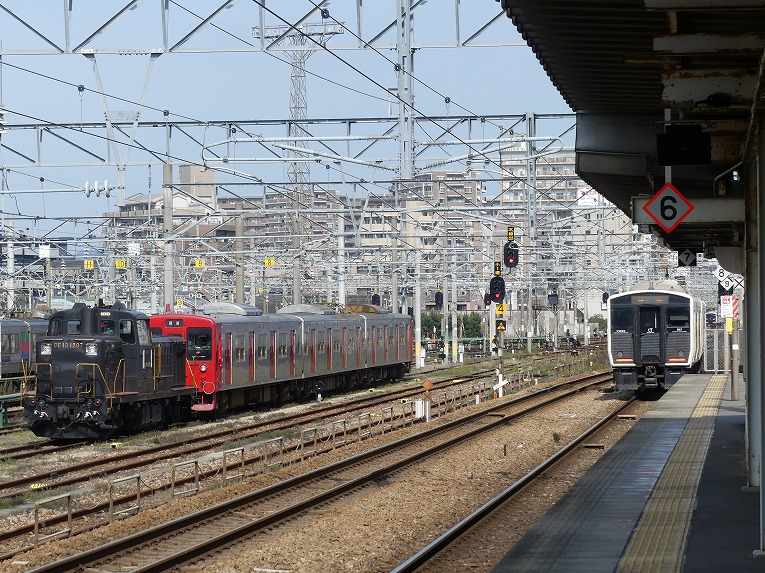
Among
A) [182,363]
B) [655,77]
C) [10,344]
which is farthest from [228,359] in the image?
[655,77]

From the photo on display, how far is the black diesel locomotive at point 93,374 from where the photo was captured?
72.2 ft

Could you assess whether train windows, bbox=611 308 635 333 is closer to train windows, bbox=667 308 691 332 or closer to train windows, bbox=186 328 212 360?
train windows, bbox=667 308 691 332

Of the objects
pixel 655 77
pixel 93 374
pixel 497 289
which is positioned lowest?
pixel 93 374

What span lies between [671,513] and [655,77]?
4847 millimetres

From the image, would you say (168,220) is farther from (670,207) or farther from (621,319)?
(670,207)

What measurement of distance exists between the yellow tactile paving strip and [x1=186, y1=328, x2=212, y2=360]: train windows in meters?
11.3

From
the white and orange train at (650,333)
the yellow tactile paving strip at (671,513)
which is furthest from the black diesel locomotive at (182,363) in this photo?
the yellow tactile paving strip at (671,513)

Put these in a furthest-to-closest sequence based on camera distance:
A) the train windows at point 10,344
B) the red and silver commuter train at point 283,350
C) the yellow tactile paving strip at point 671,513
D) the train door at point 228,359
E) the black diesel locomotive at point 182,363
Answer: the train windows at point 10,344 → the train door at point 228,359 → the red and silver commuter train at point 283,350 → the black diesel locomotive at point 182,363 → the yellow tactile paving strip at point 671,513

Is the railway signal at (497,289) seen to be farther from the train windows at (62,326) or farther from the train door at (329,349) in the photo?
the train windows at (62,326)

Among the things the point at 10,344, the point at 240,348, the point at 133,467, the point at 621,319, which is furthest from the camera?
the point at 10,344

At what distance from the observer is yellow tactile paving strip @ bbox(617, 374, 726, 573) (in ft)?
33.6

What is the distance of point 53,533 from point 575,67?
7617mm

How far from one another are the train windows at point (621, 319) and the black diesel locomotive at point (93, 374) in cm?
1439

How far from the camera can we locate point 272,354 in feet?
104
